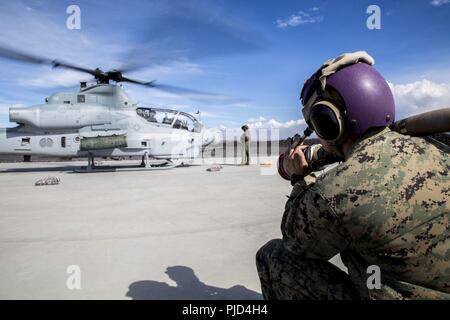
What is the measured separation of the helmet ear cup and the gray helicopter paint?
11093 millimetres

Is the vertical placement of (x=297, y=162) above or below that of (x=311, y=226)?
above

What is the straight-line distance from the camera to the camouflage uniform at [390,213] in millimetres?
1180

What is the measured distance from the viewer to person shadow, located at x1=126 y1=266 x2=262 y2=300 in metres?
2.35

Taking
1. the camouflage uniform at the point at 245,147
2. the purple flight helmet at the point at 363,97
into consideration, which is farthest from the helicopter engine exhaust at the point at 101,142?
the purple flight helmet at the point at 363,97

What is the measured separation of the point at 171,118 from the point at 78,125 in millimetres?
3388

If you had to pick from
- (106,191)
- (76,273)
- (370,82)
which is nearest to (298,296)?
(370,82)

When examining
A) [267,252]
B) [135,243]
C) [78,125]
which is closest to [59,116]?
[78,125]

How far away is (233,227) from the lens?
4086 millimetres

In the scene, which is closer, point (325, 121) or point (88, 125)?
point (325, 121)

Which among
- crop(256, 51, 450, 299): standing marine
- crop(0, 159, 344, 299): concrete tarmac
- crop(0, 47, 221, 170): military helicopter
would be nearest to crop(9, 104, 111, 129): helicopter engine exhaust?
crop(0, 47, 221, 170): military helicopter

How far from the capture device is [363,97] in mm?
1369

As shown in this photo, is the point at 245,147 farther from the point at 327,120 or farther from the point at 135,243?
the point at 327,120

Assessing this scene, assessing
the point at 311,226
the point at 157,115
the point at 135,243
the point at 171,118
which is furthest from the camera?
the point at 171,118

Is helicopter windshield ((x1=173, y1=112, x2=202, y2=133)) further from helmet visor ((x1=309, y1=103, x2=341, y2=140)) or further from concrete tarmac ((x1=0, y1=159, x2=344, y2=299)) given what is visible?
helmet visor ((x1=309, y1=103, x2=341, y2=140))
